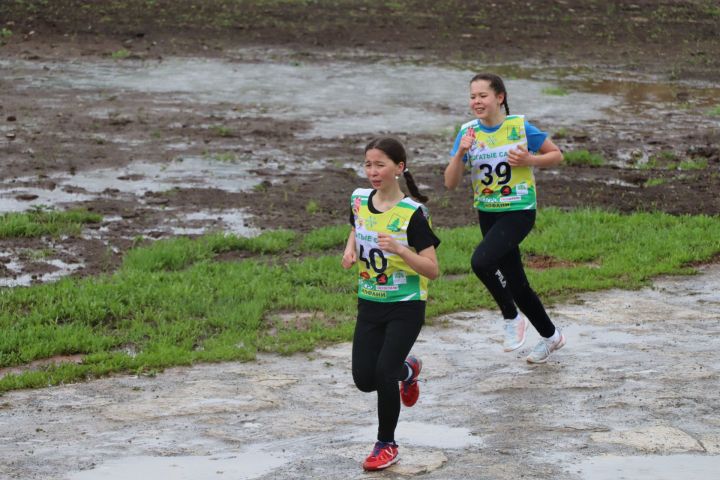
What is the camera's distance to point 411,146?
17.6 m

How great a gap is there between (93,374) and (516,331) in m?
2.92

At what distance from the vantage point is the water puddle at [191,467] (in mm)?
6473

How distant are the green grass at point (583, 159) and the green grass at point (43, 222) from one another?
→ 6.49m

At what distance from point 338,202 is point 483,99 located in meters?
6.13

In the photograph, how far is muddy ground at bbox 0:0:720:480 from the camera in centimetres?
696

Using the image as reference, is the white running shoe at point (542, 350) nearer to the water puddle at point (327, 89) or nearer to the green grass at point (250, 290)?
the green grass at point (250, 290)

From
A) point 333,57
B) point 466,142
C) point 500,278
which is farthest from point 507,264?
point 333,57

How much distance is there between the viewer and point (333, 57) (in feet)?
86.5

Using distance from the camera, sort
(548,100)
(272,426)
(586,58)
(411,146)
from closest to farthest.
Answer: (272,426)
(411,146)
(548,100)
(586,58)

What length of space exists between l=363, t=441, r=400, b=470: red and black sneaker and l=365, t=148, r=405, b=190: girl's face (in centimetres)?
135

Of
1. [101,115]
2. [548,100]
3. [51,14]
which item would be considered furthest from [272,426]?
[51,14]

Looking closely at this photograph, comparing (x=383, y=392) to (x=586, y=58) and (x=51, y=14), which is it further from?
(x=51, y=14)

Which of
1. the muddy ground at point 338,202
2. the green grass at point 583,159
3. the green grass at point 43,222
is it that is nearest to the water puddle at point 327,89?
the muddy ground at point 338,202

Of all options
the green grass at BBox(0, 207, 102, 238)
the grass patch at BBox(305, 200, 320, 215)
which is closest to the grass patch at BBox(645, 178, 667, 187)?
the grass patch at BBox(305, 200, 320, 215)
